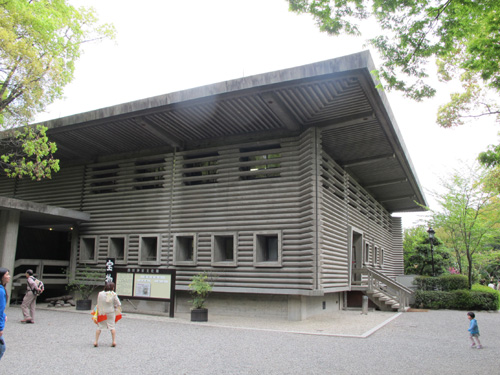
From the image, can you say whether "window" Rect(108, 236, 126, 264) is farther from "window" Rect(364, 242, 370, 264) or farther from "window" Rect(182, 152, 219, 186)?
"window" Rect(364, 242, 370, 264)

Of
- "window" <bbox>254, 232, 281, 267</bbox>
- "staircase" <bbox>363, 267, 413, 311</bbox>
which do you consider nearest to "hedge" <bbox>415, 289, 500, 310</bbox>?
"staircase" <bbox>363, 267, 413, 311</bbox>

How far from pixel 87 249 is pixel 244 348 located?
11808mm

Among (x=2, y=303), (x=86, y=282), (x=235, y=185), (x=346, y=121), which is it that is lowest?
(x=86, y=282)

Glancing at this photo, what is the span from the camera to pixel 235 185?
1493cm

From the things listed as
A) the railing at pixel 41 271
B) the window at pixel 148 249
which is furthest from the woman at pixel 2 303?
the railing at pixel 41 271

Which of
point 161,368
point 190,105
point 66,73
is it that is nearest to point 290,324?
point 161,368

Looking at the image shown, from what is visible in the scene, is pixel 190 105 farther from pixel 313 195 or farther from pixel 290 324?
pixel 290 324

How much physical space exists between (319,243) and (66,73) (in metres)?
10.9

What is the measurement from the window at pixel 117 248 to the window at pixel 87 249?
88 cm

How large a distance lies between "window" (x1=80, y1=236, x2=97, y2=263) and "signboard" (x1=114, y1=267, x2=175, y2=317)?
3583mm

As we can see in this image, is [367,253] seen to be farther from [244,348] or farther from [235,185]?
[244,348]

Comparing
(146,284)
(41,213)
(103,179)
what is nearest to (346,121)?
(146,284)

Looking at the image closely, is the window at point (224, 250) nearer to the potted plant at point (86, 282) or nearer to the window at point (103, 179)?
the potted plant at point (86, 282)

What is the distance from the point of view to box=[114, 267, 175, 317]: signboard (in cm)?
1354
